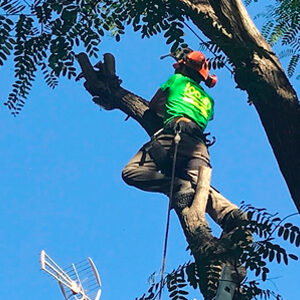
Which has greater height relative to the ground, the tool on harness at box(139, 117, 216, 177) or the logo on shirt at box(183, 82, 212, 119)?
the logo on shirt at box(183, 82, 212, 119)

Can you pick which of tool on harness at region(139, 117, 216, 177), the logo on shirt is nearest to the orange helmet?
the logo on shirt

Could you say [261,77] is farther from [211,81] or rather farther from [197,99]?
[211,81]

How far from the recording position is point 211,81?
5.55 m

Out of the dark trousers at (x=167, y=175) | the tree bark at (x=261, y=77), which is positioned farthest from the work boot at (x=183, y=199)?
the tree bark at (x=261, y=77)

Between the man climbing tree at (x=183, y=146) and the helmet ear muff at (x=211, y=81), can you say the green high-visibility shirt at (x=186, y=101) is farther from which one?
the helmet ear muff at (x=211, y=81)

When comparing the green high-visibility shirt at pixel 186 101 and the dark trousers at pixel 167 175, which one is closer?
the dark trousers at pixel 167 175

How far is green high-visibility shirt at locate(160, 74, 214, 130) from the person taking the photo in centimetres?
518

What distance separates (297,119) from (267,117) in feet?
0.42

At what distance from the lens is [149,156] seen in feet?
16.0

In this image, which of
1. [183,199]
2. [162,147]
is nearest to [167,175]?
[162,147]

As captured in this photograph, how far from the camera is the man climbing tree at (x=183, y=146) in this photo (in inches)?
179

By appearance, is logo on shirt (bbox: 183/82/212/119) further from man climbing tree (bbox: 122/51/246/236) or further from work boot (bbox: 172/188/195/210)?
work boot (bbox: 172/188/195/210)

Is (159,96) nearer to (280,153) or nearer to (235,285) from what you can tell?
(280,153)

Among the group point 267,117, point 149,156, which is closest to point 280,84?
point 267,117
